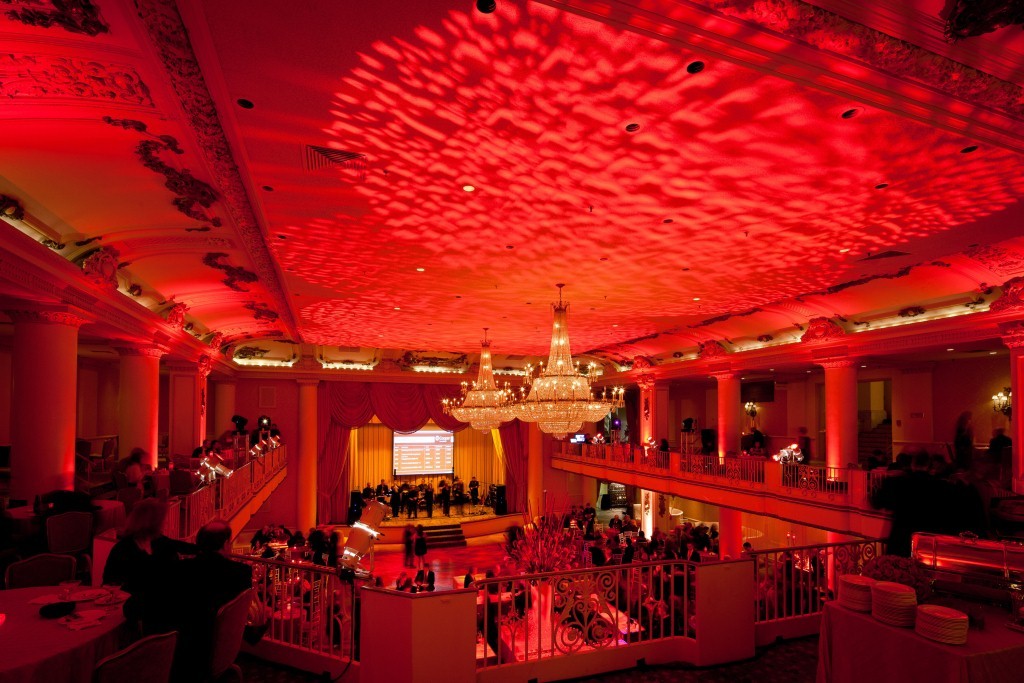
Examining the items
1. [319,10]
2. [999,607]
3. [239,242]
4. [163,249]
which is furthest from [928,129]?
[163,249]

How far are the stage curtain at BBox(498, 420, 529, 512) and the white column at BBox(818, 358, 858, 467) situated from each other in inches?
436

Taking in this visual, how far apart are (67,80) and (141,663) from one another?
358 cm

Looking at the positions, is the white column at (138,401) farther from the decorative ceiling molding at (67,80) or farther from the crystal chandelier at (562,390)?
the decorative ceiling molding at (67,80)

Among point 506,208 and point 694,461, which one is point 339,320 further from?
point 694,461

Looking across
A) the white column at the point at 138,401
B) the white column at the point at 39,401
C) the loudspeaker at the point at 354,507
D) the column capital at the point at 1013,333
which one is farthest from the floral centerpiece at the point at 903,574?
the loudspeaker at the point at 354,507

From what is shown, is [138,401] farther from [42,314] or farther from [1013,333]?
[1013,333]

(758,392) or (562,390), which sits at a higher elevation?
(562,390)

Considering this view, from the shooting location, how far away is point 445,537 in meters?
17.8

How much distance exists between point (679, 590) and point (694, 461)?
18.3ft

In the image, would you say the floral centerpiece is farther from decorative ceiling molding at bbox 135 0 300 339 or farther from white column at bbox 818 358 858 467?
white column at bbox 818 358 858 467

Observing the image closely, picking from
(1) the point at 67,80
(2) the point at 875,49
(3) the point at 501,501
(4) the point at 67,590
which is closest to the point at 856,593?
(2) the point at 875,49

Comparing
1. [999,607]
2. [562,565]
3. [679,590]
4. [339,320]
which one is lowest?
[679,590]

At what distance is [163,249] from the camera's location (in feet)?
24.2

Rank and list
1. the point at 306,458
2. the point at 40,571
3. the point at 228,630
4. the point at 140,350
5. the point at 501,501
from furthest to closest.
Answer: the point at 501,501 < the point at 306,458 < the point at 140,350 < the point at 40,571 < the point at 228,630
